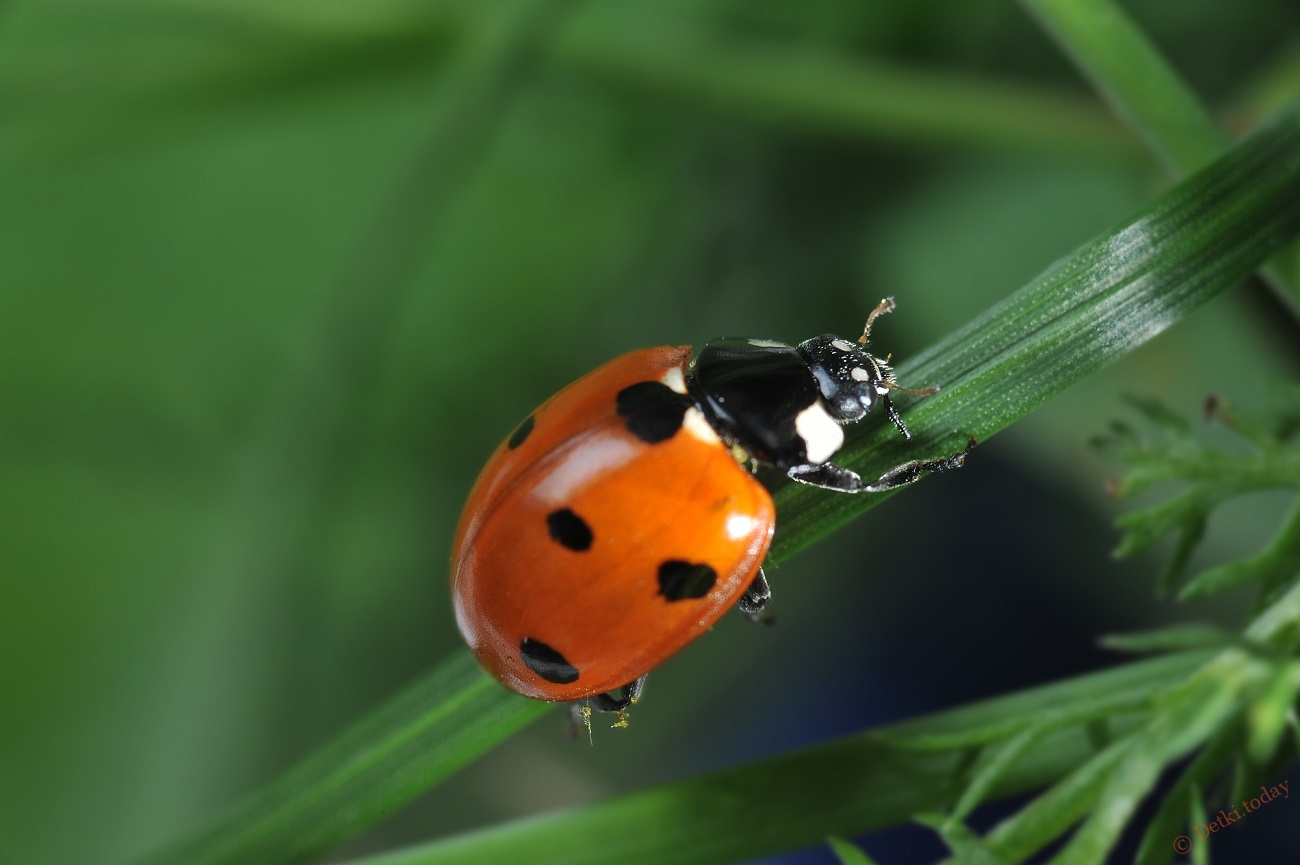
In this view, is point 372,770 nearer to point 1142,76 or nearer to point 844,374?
point 844,374

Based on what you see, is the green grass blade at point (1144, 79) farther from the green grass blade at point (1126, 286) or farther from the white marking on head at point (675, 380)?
the white marking on head at point (675, 380)

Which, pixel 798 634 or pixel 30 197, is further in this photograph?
pixel 30 197

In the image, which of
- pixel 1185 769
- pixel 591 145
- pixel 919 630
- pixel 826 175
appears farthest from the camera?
pixel 591 145

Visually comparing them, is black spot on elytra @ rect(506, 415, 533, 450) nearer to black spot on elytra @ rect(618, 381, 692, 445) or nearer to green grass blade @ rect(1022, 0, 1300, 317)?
black spot on elytra @ rect(618, 381, 692, 445)

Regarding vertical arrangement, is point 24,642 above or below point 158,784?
below

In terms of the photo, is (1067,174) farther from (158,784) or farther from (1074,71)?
(158,784)

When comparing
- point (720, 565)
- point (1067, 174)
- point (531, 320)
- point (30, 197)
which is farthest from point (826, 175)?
point (30, 197)

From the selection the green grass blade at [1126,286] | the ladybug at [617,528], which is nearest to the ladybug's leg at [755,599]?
the ladybug at [617,528]
